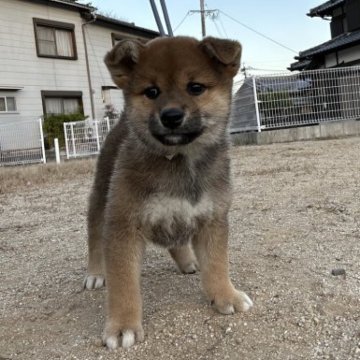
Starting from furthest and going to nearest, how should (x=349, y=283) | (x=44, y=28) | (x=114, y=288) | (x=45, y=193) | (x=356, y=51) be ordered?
(x=44, y=28), (x=356, y=51), (x=45, y=193), (x=349, y=283), (x=114, y=288)

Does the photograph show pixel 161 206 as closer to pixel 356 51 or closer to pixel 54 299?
pixel 54 299

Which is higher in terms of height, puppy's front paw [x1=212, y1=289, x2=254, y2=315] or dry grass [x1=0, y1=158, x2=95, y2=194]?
dry grass [x1=0, y1=158, x2=95, y2=194]

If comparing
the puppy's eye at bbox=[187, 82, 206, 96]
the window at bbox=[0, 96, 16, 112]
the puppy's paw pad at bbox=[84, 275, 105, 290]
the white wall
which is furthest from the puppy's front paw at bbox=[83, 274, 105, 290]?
the white wall

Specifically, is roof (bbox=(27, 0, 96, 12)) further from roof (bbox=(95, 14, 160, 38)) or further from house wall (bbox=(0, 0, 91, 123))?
roof (bbox=(95, 14, 160, 38))

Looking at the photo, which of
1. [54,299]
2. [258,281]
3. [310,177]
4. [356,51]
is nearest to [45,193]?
[310,177]

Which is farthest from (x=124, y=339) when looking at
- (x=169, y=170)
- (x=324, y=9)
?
(x=324, y=9)

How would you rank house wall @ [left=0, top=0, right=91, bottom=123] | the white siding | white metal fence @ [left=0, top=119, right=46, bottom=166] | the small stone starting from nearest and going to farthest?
the small stone
white metal fence @ [left=0, top=119, right=46, bottom=166]
the white siding
house wall @ [left=0, top=0, right=91, bottom=123]
